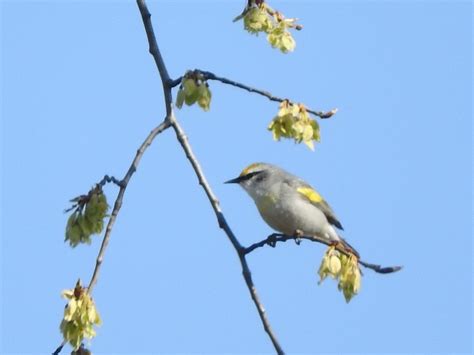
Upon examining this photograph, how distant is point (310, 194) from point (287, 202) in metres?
0.38

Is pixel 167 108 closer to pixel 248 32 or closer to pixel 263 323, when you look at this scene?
pixel 248 32

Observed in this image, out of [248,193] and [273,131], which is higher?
[248,193]

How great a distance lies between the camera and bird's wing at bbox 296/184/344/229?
25.6ft

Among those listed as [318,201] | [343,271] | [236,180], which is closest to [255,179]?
[236,180]

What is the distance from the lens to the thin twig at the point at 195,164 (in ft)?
14.9

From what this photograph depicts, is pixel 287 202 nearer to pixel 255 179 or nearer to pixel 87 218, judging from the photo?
pixel 255 179

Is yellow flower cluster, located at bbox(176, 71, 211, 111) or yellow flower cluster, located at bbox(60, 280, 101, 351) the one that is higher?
yellow flower cluster, located at bbox(176, 71, 211, 111)

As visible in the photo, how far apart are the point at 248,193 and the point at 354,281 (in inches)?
119

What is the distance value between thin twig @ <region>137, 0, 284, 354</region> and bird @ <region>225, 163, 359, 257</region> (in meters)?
2.26

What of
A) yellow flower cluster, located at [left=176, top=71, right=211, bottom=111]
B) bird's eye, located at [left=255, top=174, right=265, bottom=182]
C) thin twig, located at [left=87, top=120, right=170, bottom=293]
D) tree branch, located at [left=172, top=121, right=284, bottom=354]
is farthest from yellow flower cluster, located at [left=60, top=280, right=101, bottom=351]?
bird's eye, located at [left=255, top=174, right=265, bottom=182]

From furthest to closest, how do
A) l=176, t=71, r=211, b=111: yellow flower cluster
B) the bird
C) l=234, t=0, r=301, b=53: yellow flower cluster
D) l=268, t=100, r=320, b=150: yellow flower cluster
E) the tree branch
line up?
the bird, l=234, t=0, r=301, b=53: yellow flower cluster, l=176, t=71, r=211, b=111: yellow flower cluster, l=268, t=100, r=320, b=150: yellow flower cluster, the tree branch

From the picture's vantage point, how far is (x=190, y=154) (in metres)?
5.20

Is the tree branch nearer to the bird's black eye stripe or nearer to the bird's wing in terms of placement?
the bird's black eye stripe

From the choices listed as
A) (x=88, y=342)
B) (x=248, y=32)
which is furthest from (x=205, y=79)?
(x=88, y=342)
